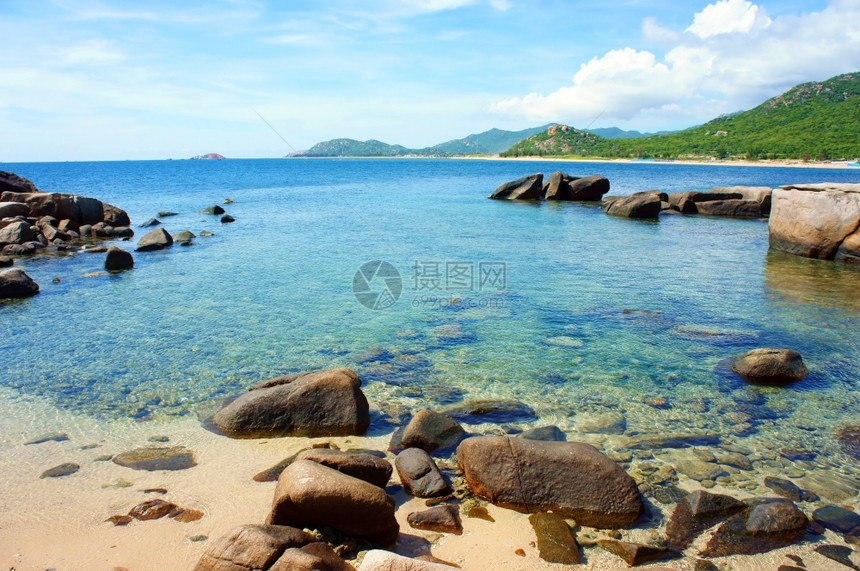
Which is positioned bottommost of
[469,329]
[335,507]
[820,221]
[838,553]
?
[838,553]

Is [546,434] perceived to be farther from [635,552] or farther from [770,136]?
[770,136]

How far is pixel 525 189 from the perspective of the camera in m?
44.4

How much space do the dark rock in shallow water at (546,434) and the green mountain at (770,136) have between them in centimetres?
11385

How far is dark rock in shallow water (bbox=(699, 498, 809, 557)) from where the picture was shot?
18.8 feet

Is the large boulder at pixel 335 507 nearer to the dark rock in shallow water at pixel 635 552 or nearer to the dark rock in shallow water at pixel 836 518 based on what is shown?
the dark rock in shallow water at pixel 635 552

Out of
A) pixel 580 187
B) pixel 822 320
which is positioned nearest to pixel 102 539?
pixel 822 320

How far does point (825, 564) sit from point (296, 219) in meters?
32.9

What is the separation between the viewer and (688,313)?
46.2ft

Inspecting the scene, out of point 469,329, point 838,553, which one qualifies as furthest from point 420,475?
point 469,329

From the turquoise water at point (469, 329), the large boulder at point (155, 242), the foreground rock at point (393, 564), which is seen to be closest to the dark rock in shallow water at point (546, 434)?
the turquoise water at point (469, 329)

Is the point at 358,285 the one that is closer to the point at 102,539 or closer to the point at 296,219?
the point at 102,539

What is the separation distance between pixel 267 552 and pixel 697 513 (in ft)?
15.1

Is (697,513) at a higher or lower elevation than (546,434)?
lower

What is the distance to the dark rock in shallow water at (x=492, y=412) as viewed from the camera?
8.68 metres
